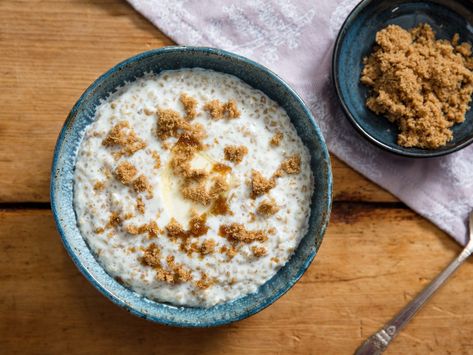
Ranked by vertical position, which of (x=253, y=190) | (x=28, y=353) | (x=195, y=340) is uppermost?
(x=253, y=190)

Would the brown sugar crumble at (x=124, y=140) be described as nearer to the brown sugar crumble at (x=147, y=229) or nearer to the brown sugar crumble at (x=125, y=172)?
the brown sugar crumble at (x=125, y=172)

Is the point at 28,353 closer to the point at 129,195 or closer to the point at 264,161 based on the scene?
the point at 129,195

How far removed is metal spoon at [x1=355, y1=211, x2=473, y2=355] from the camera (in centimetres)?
187

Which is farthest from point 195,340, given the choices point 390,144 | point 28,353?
point 390,144

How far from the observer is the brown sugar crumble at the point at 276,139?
66.2 inches

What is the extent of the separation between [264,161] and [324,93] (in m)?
0.40

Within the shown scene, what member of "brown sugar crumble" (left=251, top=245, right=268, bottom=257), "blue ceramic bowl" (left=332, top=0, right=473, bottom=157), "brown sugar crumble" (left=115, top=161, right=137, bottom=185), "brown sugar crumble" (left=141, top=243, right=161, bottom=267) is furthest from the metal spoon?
"brown sugar crumble" (left=115, top=161, right=137, bottom=185)

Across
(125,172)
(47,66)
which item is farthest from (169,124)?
(47,66)

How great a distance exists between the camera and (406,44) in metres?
1.82

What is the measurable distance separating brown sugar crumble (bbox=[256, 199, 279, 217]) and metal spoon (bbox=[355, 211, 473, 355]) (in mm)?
634

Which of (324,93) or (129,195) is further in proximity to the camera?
(324,93)

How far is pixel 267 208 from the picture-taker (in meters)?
1.63

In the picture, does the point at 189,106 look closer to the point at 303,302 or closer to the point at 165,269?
the point at 165,269

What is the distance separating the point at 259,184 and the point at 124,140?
43cm
